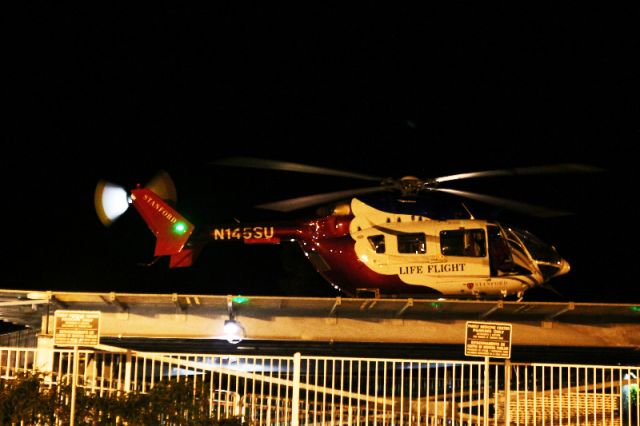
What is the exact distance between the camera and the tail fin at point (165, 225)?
80.9 ft

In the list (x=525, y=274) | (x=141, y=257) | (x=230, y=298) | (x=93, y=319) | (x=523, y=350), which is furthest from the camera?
(x=141, y=257)

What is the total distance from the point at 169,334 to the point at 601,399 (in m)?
8.29

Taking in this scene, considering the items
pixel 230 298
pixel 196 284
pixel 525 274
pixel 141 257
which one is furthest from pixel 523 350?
pixel 141 257

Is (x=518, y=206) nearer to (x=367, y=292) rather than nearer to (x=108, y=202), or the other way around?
(x=367, y=292)

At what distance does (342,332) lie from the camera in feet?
62.9

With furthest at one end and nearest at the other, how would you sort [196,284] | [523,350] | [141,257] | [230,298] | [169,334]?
[141,257], [196,284], [523,350], [169,334], [230,298]

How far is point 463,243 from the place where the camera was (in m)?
22.0

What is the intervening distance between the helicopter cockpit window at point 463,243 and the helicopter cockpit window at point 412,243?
1.41ft

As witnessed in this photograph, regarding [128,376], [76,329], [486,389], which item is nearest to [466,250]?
[486,389]

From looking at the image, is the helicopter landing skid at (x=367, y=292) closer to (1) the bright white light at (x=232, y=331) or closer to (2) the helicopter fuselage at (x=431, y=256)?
(2) the helicopter fuselage at (x=431, y=256)

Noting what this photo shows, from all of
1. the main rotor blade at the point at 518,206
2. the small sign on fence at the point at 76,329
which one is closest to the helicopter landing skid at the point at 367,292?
the main rotor blade at the point at 518,206

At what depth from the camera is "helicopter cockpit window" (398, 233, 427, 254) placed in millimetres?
22094

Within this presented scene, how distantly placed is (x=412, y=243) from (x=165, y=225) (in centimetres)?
682

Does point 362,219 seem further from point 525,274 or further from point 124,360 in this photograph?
point 124,360
